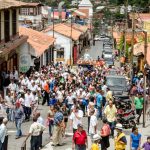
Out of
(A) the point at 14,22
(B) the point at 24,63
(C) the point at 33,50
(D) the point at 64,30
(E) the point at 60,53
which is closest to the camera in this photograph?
(B) the point at 24,63

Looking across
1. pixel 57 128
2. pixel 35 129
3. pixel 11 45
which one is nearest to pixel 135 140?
pixel 35 129

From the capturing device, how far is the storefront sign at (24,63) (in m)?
39.0

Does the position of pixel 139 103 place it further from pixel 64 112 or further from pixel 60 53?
pixel 60 53

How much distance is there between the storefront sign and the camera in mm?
39000

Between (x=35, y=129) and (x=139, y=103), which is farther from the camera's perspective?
(x=139, y=103)

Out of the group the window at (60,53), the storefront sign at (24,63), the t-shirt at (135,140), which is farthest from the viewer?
the window at (60,53)

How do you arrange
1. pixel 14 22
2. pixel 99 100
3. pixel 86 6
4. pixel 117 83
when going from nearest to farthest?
pixel 99 100, pixel 117 83, pixel 14 22, pixel 86 6

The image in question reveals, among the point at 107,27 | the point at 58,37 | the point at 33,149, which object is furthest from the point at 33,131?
the point at 107,27

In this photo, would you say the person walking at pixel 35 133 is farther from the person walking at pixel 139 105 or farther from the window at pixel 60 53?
the window at pixel 60 53

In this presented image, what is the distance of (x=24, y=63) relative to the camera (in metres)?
39.4

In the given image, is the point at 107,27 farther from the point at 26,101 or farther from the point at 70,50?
the point at 26,101

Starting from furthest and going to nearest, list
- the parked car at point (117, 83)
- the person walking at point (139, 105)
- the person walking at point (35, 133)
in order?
the parked car at point (117, 83), the person walking at point (139, 105), the person walking at point (35, 133)

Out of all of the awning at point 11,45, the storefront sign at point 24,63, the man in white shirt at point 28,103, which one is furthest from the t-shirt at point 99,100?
the storefront sign at point 24,63

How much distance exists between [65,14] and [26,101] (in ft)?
310
